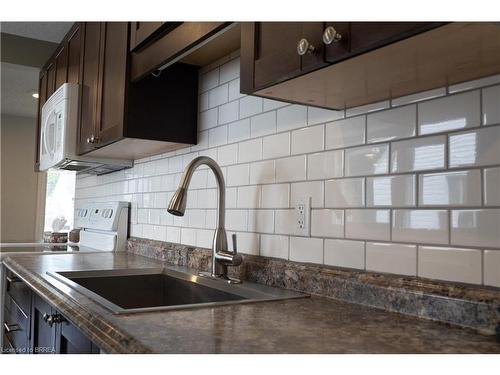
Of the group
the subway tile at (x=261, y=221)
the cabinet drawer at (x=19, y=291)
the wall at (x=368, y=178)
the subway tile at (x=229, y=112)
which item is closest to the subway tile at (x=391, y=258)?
the wall at (x=368, y=178)

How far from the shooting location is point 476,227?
37.0 inches

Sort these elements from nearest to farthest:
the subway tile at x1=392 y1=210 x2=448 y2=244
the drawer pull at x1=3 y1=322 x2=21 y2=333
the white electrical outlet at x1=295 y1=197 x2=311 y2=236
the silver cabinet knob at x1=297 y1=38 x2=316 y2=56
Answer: the silver cabinet knob at x1=297 y1=38 x2=316 y2=56, the subway tile at x1=392 y1=210 x2=448 y2=244, the white electrical outlet at x1=295 y1=197 x2=311 y2=236, the drawer pull at x1=3 y1=322 x2=21 y2=333

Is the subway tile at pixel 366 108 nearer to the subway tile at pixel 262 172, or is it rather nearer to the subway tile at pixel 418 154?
the subway tile at pixel 418 154

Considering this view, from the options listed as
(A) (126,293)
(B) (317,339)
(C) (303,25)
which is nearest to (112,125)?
(A) (126,293)

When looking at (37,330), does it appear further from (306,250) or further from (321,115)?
(321,115)

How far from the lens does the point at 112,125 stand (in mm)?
2008

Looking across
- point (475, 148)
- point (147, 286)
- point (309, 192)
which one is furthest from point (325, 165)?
point (147, 286)

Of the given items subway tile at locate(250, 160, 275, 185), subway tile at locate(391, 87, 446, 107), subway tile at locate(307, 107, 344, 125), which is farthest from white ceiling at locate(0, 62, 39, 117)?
subway tile at locate(391, 87, 446, 107)

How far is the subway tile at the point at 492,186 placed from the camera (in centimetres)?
91

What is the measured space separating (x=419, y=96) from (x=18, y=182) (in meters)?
6.10

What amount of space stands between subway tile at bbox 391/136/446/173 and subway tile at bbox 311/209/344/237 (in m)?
0.22

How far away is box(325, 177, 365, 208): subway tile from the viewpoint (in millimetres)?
1209

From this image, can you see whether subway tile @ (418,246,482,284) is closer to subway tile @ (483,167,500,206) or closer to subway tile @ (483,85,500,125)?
subway tile @ (483,167,500,206)
